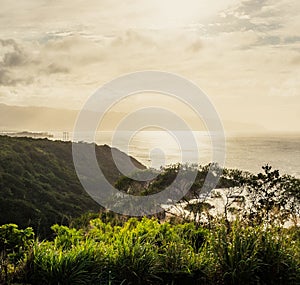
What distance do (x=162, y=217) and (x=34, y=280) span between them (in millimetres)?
7232

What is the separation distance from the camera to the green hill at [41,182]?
83.1 ft

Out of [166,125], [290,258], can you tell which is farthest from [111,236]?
[166,125]

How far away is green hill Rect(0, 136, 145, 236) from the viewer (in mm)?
25344

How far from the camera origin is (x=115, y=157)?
4109cm

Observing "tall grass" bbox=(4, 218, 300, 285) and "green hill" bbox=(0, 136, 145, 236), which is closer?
"tall grass" bbox=(4, 218, 300, 285)

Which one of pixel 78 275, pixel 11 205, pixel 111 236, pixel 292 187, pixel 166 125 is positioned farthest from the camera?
pixel 11 205

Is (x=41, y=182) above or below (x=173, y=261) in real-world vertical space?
below

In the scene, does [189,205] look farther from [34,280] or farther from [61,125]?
[61,125]

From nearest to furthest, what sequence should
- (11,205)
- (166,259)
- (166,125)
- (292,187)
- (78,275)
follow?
1. (78,275)
2. (166,259)
3. (292,187)
4. (166,125)
5. (11,205)

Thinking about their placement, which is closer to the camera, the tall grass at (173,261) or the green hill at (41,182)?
the tall grass at (173,261)

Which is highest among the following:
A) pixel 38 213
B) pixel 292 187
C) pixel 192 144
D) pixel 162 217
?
pixel 192 144

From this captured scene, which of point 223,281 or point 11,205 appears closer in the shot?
point 223,281

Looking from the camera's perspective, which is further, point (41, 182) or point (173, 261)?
point (41, 182)

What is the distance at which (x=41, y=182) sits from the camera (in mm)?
34594
